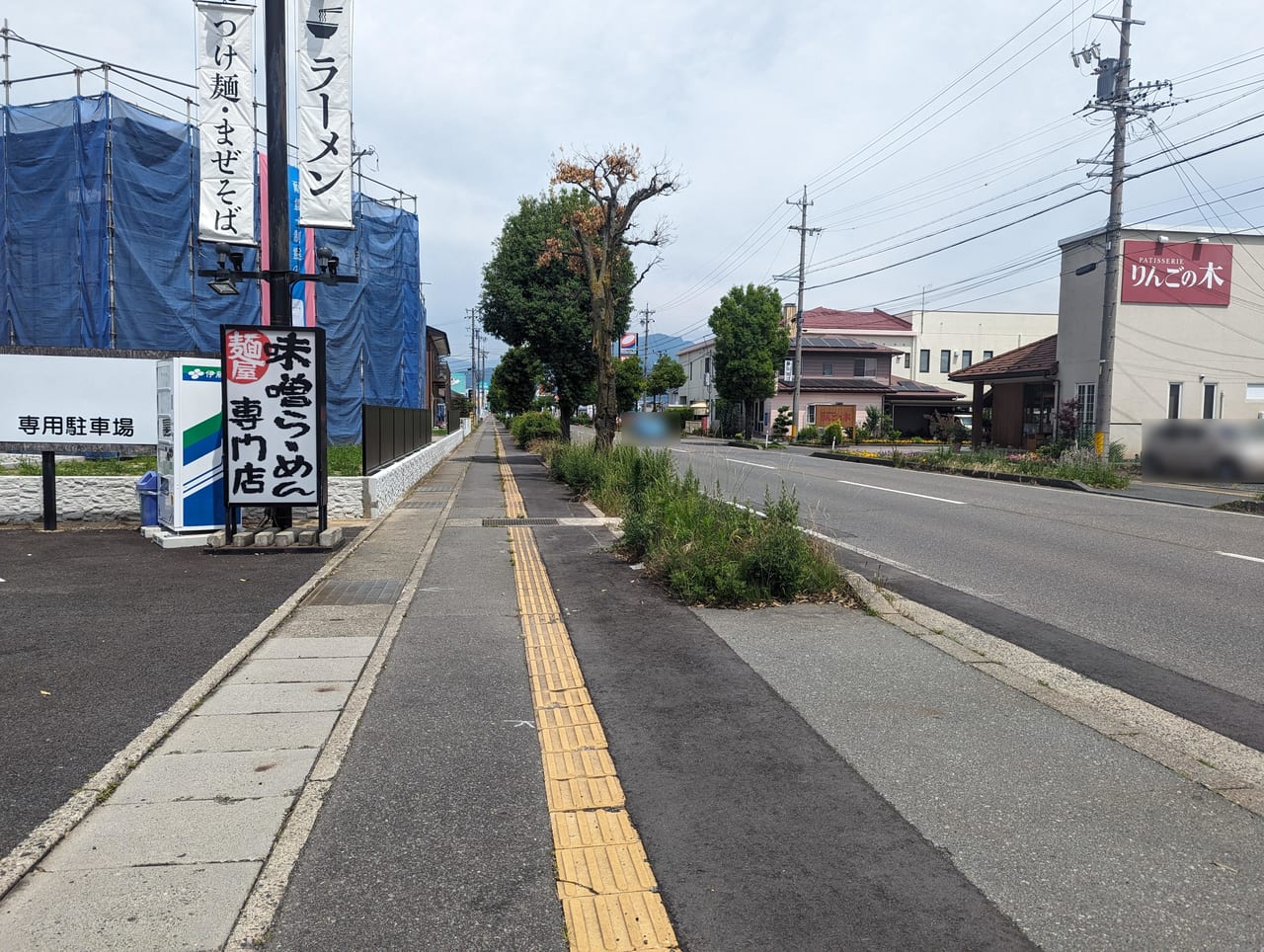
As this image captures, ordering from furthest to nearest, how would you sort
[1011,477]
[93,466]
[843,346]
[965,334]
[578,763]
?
1. [965,334]
2. [843,346]
3. [1011,477]
4. [93,466]
5. [578,763]

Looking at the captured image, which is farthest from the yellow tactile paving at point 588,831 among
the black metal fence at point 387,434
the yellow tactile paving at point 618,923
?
the black metal fence at point 387,434

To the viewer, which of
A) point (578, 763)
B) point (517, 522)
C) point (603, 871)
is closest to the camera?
point (603, 871)

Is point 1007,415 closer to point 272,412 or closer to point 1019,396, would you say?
point 1019,396

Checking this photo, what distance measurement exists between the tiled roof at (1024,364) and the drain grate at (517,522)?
82.9ft

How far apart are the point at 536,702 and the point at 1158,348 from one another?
31282 millimetres

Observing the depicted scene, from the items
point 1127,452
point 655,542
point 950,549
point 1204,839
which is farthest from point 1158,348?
point 1204,839

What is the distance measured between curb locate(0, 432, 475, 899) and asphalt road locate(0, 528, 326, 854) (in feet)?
0.21

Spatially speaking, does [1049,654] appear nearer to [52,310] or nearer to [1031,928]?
[1031,928]

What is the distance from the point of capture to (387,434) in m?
17.4

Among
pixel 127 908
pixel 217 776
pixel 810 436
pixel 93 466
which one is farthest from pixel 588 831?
pixel 810 436

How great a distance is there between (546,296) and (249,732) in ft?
90.2

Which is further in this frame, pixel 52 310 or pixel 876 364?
pixel 876 364

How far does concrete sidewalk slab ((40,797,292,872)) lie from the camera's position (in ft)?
11.1

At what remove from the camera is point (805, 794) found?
3.93m
